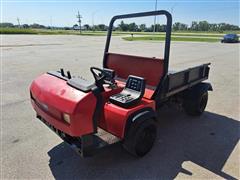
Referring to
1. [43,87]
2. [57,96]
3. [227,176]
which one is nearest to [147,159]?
[227,176]

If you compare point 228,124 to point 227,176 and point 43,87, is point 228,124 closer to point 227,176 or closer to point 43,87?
point 227,176

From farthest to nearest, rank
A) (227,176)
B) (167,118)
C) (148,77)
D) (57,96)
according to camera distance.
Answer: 1. (167,118)
2. (148,77)
3. (227,176)
4. (57,96)

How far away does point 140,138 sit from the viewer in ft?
8.48

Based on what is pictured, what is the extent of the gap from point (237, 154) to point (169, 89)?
134cm

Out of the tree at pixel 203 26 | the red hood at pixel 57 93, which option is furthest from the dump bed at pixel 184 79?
the tree at pixel 203 26

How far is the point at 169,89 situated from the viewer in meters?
3.07

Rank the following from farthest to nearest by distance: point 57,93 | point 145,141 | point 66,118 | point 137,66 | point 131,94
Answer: point 137,66 < point 145,141 < point 131,94 < point 57,93 < point 66,118

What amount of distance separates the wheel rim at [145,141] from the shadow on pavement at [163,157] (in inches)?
4.2

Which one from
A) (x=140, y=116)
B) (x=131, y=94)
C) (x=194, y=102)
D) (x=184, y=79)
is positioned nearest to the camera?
(x=140, y=116)

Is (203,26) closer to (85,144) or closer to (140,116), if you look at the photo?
(140,116)

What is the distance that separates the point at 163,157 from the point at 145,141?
0.34m

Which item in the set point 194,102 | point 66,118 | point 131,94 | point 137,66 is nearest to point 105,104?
point 131,94

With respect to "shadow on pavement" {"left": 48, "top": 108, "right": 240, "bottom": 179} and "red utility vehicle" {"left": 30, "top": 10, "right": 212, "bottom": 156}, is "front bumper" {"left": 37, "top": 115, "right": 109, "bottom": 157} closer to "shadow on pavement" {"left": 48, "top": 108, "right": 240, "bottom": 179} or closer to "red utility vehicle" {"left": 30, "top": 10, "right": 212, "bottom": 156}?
"red utility vehicle" {"left": 30, "top": 10, "right": 212, "bottom": 156}

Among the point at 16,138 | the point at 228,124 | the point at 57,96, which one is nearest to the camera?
the point at 57,96
